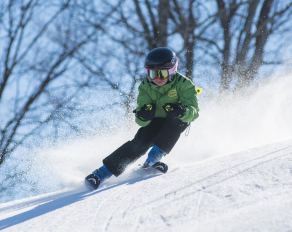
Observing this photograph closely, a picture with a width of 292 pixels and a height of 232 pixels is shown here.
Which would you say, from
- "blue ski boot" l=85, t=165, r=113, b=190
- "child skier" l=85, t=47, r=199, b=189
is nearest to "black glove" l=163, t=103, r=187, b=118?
"child skier" l=85, t=47, r=199, b=189

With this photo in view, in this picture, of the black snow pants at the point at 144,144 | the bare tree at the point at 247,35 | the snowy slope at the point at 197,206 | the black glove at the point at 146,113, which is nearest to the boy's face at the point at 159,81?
the black glove at the point at 146,113

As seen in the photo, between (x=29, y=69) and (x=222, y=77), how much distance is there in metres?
7.21

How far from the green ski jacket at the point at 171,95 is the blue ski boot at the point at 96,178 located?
0.68 m

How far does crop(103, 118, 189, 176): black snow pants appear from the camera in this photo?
245 centimetres

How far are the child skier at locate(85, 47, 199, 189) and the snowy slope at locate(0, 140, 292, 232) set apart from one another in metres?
0.76

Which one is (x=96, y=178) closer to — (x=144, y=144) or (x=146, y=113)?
(x=144, y=144)

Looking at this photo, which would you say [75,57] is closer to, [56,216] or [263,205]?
[56,216]

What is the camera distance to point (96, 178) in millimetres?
2254

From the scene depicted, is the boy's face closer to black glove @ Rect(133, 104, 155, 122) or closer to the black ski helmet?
the black ski helmet

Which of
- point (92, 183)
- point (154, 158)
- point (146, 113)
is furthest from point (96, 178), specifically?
point (146, 113)

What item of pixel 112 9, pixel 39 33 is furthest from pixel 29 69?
pixel 112 9

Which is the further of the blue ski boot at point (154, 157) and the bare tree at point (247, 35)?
the bare tree at point (247, 35)

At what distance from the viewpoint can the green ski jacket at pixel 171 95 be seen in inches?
105

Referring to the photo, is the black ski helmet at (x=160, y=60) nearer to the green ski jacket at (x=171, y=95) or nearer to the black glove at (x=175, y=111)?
the green ski jacket at (x=171, y=95)
